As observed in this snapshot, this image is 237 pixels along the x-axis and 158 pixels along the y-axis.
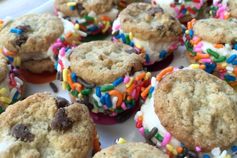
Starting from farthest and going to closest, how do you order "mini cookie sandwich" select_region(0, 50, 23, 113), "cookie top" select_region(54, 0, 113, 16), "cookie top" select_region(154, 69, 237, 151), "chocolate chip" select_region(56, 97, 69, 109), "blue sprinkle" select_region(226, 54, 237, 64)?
"cookie top" select_region(54, 0, 113, 16), "blue sprinkle" select_region(226, 54, 237, 64), "mini cookie sandwich" select_region(0, 50, 23, 113), "chocolate chip" select_region(56, 97, 69, 109), "cookie top" select_region(154, 69, 237, 151)

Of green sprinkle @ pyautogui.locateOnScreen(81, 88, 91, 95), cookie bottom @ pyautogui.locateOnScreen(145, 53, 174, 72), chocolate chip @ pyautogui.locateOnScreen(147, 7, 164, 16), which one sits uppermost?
chocolate chip @ pyautogui.locateOnScreen(147, 7, 164, 16)

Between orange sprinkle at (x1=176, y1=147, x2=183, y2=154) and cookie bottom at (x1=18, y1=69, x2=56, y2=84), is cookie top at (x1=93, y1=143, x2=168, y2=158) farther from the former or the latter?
cookie bottom at (x1=18, y1=69, x2=56, y2=84)

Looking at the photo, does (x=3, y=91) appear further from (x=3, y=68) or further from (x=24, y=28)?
(x=24, y=28)

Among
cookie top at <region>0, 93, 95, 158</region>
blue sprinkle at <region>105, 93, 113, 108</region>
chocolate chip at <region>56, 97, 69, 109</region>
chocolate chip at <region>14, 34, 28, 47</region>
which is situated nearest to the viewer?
cookie top at <region>0, 93, 95, 158</region>

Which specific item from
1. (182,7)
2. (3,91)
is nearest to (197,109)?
(3,91)

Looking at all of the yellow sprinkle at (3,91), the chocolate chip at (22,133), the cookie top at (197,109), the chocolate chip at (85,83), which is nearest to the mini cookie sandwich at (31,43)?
the yellow sprinkle at (3,91)

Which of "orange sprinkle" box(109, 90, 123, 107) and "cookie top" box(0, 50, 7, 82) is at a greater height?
"cookie top" box(0, 50, 7, 82)

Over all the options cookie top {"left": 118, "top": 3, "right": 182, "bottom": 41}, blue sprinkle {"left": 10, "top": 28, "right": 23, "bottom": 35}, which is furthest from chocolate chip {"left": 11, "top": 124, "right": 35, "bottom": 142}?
cookie top {"left": 118, "top": 3, "right": 182, "bottom": 41}

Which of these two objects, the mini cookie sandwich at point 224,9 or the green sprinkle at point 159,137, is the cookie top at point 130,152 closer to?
the green sprinkle at point 159,137
